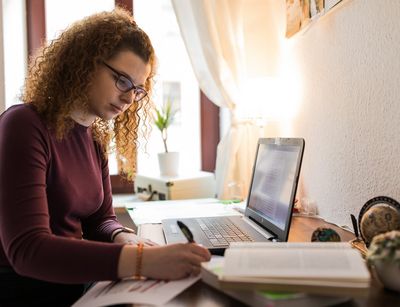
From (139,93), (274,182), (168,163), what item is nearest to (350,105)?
(274,182)

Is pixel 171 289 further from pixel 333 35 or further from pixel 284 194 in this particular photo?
pixel 333 35

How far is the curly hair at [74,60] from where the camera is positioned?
3.64 ft

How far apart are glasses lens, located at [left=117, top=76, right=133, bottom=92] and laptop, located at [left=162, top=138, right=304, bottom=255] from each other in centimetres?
45

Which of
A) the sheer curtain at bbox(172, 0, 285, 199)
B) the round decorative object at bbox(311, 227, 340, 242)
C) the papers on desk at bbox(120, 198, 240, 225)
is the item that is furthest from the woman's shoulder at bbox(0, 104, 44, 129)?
the sheer curtain at bbox(172, 0, 285, 199)

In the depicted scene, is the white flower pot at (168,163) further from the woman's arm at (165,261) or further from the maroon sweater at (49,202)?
the woman's arm at (165,261)

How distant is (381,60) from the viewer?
1.16 m

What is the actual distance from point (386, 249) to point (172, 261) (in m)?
0.40

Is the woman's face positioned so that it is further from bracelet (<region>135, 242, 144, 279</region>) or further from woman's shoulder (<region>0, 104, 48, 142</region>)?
bracelet (<region>135, 242, 144, 279</region>)

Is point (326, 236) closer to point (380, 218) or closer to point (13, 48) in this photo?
point (380, 218)

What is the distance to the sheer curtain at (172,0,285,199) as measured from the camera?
2.04 m

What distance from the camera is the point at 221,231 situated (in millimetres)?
1284

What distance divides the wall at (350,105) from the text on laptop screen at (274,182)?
0.24 m

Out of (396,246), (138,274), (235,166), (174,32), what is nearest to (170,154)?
(235,166)

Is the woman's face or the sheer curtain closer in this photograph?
the woman's face
